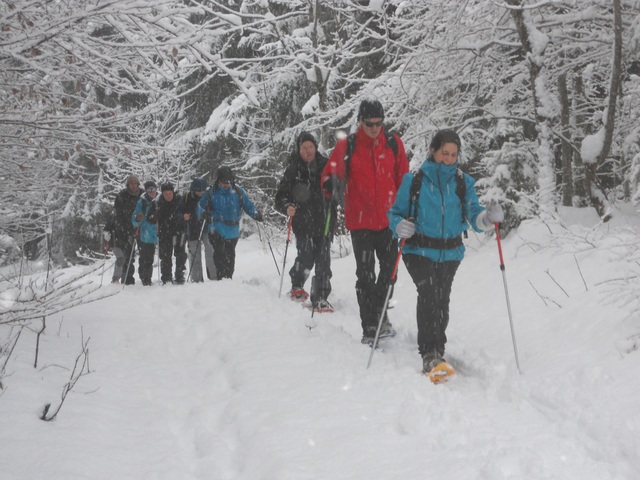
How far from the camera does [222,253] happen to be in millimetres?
9938

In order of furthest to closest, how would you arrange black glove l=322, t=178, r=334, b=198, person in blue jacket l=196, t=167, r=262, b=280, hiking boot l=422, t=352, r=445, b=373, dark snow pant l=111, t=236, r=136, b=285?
dark snow pant l=111, t=236, r=136, b=285
person in blue jacket l=196, t=167, r=262, b=280
black glove l=322, t=178, r=334, b=198
hiking boot l=422, t=352, r=445, b=373

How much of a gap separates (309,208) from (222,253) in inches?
125

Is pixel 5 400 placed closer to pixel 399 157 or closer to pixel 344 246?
pixel 399 157

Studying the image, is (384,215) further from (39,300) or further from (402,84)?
(402,84)

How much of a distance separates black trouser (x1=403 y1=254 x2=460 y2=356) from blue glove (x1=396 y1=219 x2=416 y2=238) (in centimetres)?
34

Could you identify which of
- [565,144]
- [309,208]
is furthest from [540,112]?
[309,208]

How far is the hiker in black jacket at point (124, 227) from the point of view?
10.8m

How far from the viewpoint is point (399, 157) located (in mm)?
5500

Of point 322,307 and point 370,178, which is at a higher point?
point 370,178

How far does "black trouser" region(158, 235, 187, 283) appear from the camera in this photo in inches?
421

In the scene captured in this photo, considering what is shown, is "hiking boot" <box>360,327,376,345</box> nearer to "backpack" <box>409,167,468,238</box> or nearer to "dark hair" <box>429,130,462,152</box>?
"backpack" <box>409,167,468,238</box>

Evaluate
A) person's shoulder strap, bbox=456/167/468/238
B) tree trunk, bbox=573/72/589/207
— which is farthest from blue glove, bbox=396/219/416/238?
tree trunk, bbox=573/72/589/207

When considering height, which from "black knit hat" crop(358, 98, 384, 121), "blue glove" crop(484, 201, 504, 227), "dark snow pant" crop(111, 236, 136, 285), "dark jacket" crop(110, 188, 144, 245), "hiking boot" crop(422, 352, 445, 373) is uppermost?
"black knit hat" crop(358, 98, 384, 121)

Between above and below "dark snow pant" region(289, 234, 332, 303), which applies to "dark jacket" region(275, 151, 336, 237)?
above
